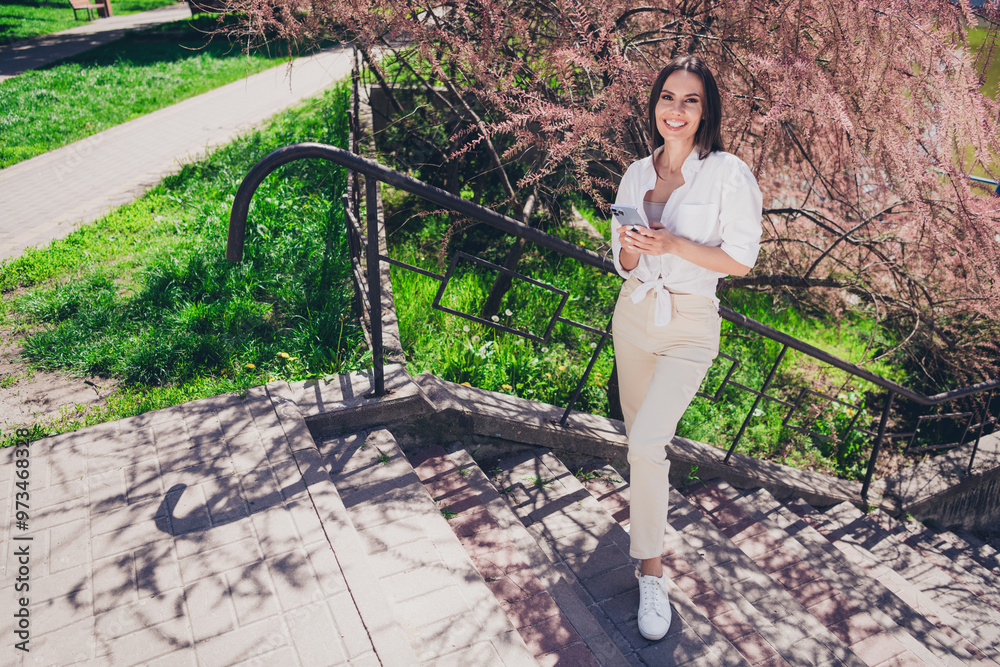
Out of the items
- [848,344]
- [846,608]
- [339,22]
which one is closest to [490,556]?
[846,608]

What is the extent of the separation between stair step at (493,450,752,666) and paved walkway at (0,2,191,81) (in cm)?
1310

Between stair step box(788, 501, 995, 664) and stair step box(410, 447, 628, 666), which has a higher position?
stair step box(410, 447, 628, 666)

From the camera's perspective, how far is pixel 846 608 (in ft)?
11.8

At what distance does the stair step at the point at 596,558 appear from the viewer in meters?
2.66

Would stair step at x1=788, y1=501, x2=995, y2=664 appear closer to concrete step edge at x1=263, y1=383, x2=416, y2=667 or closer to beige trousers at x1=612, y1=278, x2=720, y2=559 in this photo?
beige trousers at x1=612, y1=278, x2=720, y2=559

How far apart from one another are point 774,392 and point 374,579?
5.30m

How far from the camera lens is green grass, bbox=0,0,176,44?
15678 millimetres

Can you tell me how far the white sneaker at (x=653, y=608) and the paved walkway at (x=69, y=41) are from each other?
46.1 ft

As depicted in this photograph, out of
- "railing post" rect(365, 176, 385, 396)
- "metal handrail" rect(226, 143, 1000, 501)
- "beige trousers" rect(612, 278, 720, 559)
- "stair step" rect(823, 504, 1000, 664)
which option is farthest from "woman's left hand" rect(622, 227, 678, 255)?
"stair step" rect(823, 504, 1000, 664)

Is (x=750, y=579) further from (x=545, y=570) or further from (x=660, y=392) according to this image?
(x=660, y=392)

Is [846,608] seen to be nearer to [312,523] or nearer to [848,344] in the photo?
[312,523]

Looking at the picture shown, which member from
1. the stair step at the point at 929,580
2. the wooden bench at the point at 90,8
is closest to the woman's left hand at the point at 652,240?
the stair step at the point at 929,580

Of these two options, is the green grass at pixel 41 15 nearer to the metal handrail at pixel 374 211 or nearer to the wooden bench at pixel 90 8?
the wooden bench at pixel 90 8

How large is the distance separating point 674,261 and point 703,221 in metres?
0.20
